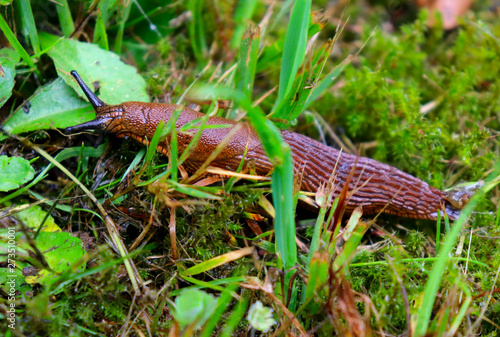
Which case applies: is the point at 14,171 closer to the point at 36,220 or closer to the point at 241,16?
the point at 36,220

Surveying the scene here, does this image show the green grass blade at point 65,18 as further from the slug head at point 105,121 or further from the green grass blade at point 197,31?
the green grass blade at point 197,31

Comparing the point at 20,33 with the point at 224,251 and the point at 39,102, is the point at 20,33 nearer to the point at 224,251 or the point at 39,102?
the point at 39,102

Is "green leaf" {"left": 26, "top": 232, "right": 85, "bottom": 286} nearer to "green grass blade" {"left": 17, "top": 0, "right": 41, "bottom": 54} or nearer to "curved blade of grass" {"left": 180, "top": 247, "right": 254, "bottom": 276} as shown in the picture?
"curved blade of grass" {"left": 180, "top": 247, "right": 254, "bottom": 276}

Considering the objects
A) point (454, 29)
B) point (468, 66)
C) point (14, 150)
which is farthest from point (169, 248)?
point (454, 29)

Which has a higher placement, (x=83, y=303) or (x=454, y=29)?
(x=454, y=29)

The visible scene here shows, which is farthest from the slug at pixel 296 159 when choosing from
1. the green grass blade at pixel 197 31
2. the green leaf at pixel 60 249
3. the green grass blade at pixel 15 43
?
the green grass blade at pixel 197 31

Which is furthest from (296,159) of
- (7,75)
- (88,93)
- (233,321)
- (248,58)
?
(7,75)

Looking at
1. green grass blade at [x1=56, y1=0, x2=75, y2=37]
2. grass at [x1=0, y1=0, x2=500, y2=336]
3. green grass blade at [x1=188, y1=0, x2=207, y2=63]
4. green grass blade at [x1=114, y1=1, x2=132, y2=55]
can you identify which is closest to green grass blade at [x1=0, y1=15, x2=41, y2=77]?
grass at [x1=0, y1=0, x2=500, y2=336]
